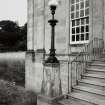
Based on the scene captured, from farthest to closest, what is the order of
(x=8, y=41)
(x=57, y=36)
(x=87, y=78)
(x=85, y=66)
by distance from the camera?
1. (x=8, y=41)
2. (x=57, y=36)
3. (x=85, y=66)
4. (x=87, y=78)

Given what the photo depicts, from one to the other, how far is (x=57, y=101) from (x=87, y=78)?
1740 mm

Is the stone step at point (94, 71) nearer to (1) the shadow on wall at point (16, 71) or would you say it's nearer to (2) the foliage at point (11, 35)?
(1) the shadow on wall at point (16, 71)

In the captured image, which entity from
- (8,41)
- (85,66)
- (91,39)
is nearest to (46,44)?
(91,39)

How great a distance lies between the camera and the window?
28.4 ft

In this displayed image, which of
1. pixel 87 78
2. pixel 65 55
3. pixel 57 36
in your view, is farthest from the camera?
pixel 57 36

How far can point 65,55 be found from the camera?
373 inches

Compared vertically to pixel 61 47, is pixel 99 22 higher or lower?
higher

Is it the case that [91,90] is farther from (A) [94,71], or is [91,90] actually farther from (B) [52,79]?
(B) [52,79]

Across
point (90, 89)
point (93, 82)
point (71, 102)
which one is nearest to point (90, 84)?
point (93, 82)

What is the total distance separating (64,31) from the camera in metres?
9.70

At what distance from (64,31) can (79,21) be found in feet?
4.07

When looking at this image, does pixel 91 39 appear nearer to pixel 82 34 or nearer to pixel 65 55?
pixel 82 34

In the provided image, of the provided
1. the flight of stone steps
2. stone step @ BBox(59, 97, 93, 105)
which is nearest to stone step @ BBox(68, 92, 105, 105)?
the flight of stone steps

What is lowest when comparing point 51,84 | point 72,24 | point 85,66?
point 51,84
